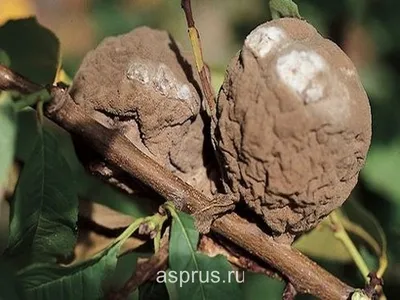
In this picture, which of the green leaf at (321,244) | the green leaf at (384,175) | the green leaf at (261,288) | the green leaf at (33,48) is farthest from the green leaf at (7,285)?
the green leaf at (261,288)

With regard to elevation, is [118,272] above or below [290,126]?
below

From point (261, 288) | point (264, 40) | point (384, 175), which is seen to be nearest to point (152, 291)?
point (264, 40)

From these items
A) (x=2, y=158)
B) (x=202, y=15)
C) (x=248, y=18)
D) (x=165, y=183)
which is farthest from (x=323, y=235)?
(x=202, y=15)

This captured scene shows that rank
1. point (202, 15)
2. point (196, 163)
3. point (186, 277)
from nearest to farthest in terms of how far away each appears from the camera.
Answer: point (186, 277) → point (196, 163) → point (202, 15)

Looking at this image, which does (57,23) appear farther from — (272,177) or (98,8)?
(272,177)

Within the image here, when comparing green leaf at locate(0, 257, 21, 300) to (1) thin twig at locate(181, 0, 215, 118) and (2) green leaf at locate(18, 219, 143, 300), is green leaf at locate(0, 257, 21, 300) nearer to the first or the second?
(2) green leaf at locate(18, 219, 143, 300)

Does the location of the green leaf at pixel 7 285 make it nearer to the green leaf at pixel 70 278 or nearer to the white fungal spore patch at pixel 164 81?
the green leaf at pixel 70 278

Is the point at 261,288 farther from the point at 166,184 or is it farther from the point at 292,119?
the point at 292,119

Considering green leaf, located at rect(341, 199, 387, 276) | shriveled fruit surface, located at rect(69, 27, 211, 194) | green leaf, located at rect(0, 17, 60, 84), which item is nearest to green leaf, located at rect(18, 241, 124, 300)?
shriveled fruit surface, located at rect(69, 27, 211, 194)
